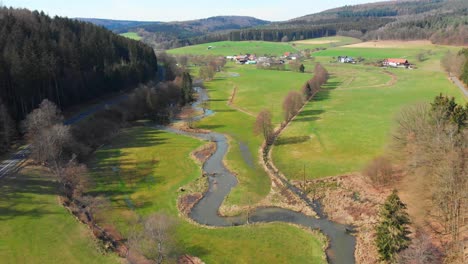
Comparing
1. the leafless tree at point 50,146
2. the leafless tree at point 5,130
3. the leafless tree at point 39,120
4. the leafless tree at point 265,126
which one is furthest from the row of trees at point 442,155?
the leafless tree at point 5,130

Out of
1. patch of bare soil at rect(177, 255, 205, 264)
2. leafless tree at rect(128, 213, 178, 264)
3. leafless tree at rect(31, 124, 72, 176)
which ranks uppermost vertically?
leafless tree at rect(31, 124, 72, 176)

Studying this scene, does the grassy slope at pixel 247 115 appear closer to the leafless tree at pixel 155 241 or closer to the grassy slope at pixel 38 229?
the leafless tree at pixel 155 241

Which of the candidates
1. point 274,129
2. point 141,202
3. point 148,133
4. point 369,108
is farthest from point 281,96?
point 141,202

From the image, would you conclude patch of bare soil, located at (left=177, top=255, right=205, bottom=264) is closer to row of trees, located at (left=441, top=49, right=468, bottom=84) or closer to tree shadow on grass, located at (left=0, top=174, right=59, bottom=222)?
tree shadow on grass, located at (left=0, top=174, right=59, bottom=222)

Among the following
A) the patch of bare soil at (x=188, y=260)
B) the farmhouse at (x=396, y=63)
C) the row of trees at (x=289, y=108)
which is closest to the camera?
the patch of bare soil at (x=188, y=260)

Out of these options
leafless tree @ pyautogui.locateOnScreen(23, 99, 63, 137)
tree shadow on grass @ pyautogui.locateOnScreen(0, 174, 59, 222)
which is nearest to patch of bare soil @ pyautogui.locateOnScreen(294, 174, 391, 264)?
tree shadow on grass @ pyautogui.locateOnScreen(0, 174, 59, 222)

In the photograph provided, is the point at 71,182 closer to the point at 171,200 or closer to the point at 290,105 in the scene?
the point at 171,200

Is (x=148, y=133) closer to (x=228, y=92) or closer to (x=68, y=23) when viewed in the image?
(x=228, y=92)
